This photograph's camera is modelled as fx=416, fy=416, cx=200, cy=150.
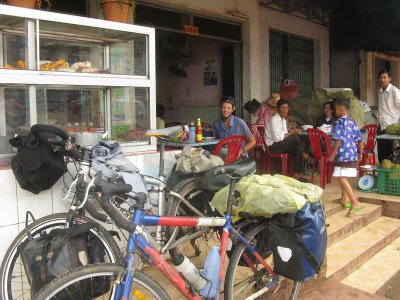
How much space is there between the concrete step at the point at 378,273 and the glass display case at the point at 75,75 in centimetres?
250

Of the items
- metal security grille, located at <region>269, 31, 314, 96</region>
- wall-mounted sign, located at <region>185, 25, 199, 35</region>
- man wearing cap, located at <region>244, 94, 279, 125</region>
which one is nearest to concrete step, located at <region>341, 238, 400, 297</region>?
man wearing cap, located at <region>244, 94, 279, 125</region>

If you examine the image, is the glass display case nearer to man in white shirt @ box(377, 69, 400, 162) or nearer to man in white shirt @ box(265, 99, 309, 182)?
man in white shirt @ box(265, 99, 309, 182)

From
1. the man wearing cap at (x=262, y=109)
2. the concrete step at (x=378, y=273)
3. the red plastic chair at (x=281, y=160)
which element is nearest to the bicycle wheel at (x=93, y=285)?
the concrete step at (x=378, y=273)

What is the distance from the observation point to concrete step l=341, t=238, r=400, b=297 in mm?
4094

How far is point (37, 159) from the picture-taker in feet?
8.94

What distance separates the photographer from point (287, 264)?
9.27 feet

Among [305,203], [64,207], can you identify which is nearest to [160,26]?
[64,207]

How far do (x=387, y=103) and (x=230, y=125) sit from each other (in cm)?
339

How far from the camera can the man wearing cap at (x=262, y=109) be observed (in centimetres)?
799

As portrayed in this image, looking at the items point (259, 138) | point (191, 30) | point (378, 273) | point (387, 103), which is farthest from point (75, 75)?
point (387, 103)

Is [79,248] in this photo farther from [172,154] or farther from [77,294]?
[172,154]

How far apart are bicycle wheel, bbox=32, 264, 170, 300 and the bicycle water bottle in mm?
440

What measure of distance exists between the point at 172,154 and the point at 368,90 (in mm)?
9756

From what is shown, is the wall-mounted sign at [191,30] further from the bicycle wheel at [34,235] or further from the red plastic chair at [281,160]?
the bicycle wheel at [34,235]
